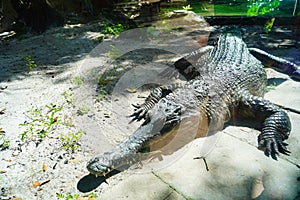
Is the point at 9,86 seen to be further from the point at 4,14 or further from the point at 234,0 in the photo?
the point at 234,0

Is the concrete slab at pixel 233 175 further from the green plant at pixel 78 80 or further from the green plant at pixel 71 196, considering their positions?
the green plant at pixel 78 80

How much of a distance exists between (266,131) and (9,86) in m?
4.20

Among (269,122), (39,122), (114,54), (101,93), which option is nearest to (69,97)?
(101,93)

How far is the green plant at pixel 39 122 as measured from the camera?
3.20 metres

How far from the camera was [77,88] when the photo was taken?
4453 mm

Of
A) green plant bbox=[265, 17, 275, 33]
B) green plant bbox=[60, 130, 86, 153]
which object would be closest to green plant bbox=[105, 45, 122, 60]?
green plant bbox=[60, 130, 86, 153]

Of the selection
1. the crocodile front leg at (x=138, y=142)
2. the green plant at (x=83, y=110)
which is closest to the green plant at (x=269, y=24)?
the crocodile front leg at (x=138, y=142)

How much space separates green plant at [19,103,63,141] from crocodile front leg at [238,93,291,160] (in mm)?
2568

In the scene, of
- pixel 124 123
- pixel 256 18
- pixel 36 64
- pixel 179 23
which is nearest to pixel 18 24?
pixel 36 64

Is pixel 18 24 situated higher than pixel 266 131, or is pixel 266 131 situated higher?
pixel 18 24

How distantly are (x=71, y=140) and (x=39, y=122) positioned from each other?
2.20ft

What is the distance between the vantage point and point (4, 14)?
830 centimetres

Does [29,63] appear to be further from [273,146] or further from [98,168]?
[273,146]

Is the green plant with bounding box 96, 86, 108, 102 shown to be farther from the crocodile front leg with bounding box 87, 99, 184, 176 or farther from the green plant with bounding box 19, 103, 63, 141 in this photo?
the crocodile front leg with bounding box 87, 99, 184, 176
